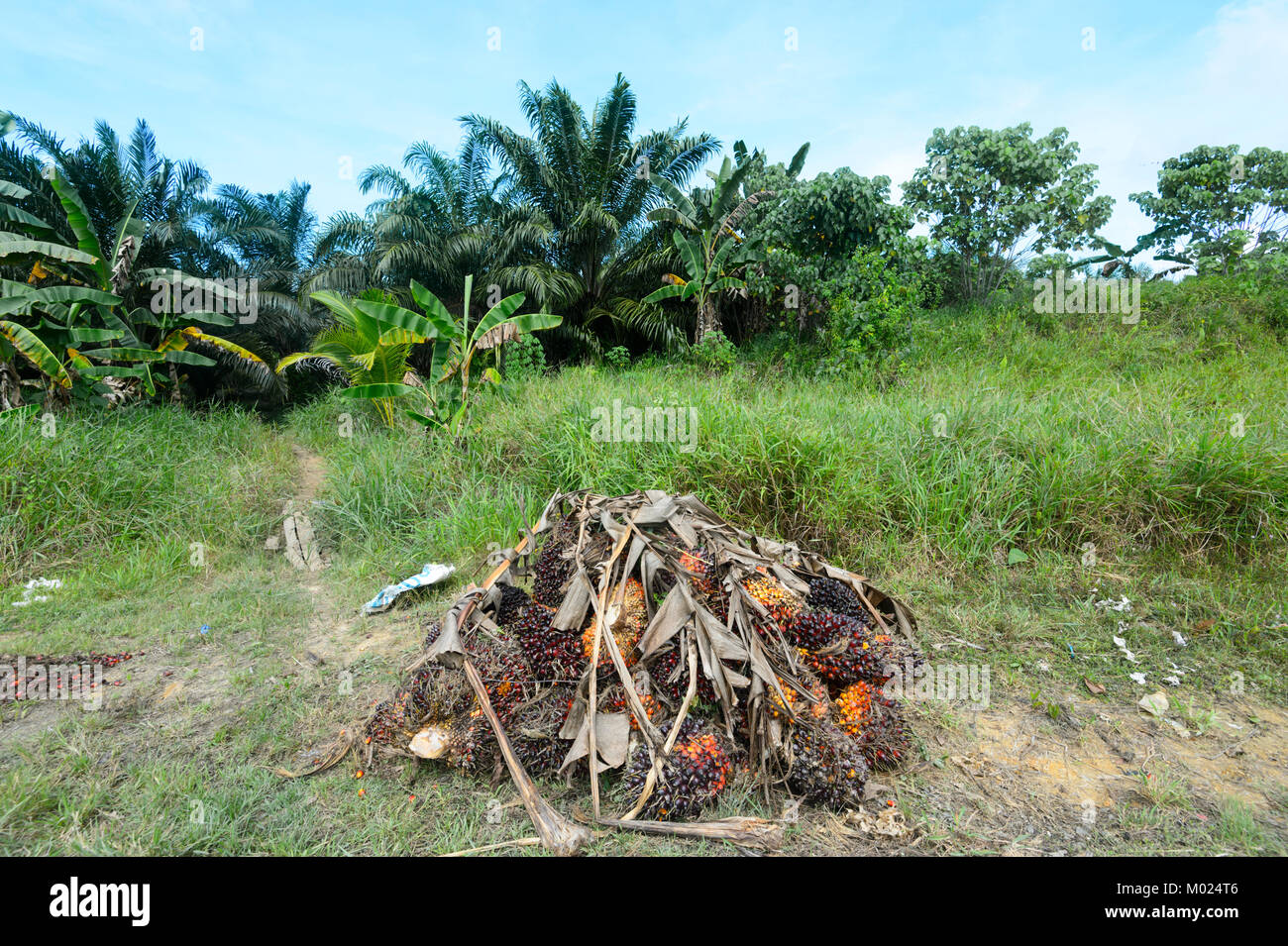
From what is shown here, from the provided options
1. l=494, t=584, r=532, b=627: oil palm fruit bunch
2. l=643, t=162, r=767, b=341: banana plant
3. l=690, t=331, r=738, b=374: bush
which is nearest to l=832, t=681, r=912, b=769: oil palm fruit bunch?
l=494, t=584, r=532, b=627: oil palm fruit bunch

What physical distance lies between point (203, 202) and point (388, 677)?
44.9ft

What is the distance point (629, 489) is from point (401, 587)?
1.80 meters

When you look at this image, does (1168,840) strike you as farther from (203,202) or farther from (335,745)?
(203,202)

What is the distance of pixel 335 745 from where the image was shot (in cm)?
268

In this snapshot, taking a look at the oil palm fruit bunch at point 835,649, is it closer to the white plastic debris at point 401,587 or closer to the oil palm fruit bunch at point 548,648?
the oil palm fruit bunch at point 548,648

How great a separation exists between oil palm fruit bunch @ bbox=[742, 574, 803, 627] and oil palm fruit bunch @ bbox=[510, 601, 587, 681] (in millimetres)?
698

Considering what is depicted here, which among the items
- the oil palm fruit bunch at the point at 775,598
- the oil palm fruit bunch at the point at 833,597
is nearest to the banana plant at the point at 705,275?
the oil palm fruit bunch at the point at 833,597

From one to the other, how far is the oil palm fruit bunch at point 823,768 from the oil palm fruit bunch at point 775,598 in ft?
1.37

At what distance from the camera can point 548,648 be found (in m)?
2.53

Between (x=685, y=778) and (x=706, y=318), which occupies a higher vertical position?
(x=706, y=318)

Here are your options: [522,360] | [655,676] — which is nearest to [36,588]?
[655,676]

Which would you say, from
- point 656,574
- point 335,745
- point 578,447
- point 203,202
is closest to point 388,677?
point 335,745

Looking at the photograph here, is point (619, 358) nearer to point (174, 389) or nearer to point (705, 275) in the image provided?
point (705, 275)

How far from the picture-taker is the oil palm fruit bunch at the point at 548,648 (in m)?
2.48
